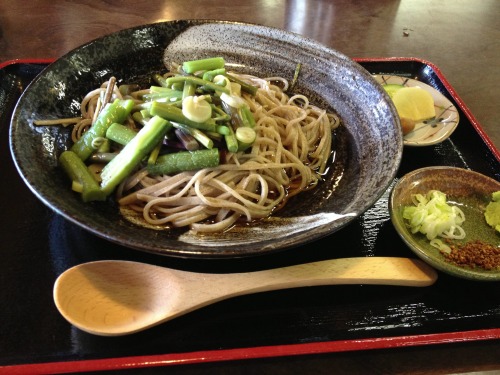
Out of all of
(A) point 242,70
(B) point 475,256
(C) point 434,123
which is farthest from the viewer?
(A) point 242,70

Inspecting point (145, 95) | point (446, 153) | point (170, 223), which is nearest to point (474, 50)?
point (446, 153)

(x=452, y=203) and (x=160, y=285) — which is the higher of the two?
(x=452, y=203)

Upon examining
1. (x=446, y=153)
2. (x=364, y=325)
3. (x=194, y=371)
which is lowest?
(x=194, y=371)

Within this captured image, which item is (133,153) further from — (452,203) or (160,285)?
(452,203)

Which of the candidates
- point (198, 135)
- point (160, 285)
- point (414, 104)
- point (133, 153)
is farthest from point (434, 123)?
point (160, 285)

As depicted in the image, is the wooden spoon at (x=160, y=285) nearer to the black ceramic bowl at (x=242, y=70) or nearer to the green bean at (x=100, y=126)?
the black ceramic bowl at (x=242, y=70)

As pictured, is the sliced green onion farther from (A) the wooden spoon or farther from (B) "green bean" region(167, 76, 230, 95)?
(A) the wooden spoon

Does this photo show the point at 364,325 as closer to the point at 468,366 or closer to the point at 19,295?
the point at 468,366

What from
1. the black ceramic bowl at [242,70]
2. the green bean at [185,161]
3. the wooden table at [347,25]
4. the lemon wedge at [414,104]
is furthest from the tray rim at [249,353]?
the wooden table at [347,25]
